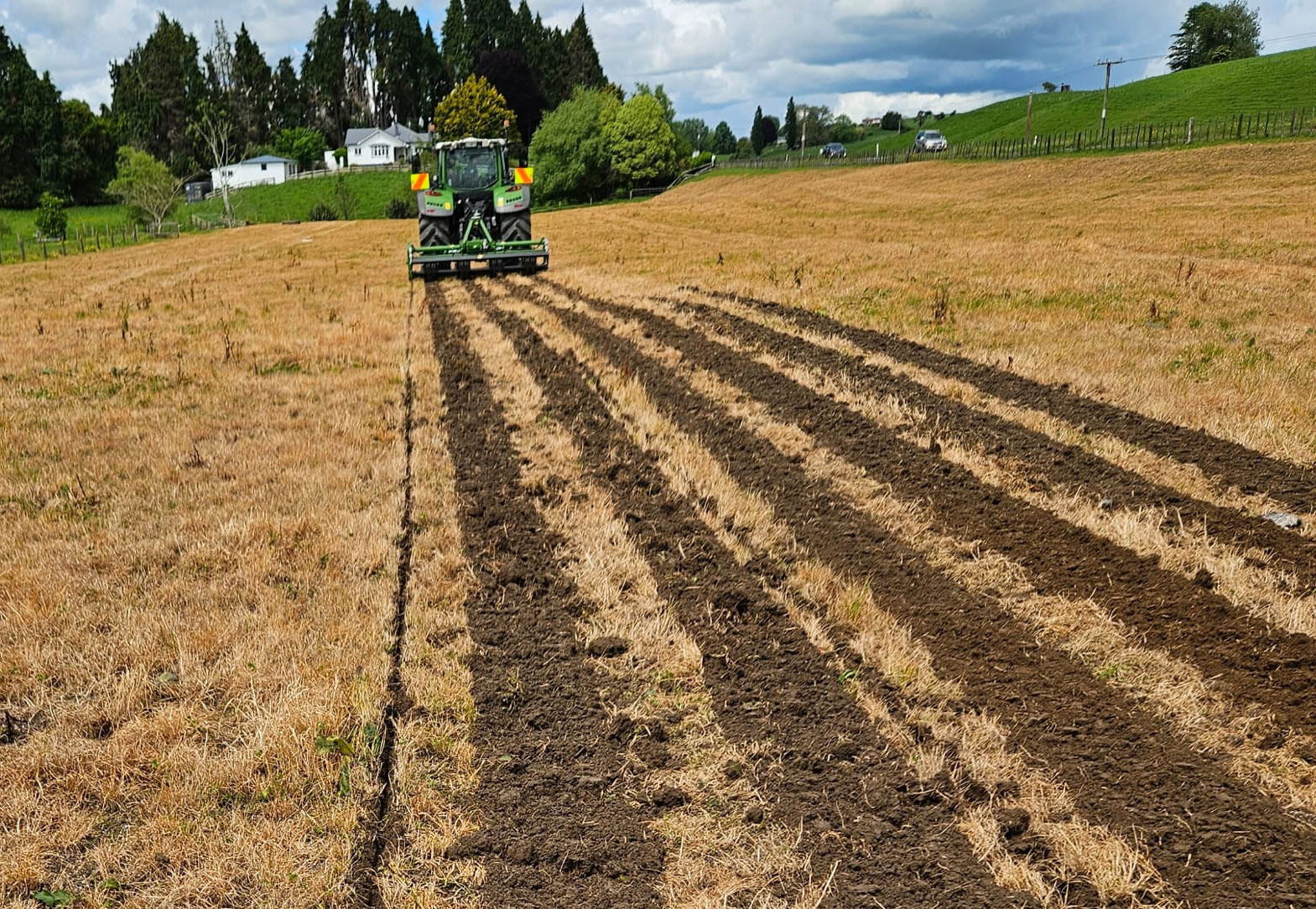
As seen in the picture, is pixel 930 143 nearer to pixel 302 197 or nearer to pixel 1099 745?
pixel 302 197

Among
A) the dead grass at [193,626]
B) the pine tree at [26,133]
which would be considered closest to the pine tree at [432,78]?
the pine tree at [26,133]

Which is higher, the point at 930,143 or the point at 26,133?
the point at 26,133

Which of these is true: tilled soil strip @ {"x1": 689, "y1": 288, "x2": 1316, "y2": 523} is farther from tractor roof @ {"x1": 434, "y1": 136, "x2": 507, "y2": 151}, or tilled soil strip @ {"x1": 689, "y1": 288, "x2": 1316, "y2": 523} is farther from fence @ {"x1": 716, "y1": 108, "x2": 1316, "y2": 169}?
fence @ {"x1": 716, "y1": 108, "x2": 1316, "y2": 169}

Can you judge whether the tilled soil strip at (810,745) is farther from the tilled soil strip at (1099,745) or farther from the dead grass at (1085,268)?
the dead grass at (1085,268)

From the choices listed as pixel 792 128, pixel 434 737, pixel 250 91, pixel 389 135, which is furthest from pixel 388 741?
pixel 792 128

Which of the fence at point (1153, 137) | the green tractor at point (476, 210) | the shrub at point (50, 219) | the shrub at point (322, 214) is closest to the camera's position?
the green tractor at point (476, 210)

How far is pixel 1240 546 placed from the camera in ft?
16.7

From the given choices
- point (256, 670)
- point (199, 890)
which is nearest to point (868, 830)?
point (199, 890)

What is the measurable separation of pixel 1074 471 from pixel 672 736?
4289 millimetres

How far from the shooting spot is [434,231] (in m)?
19.1

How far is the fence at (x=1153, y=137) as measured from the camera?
40.2 meters

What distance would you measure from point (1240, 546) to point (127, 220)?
6843cm

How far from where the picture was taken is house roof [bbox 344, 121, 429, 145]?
88956 mm

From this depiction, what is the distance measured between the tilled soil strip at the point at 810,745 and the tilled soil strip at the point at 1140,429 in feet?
12.8
